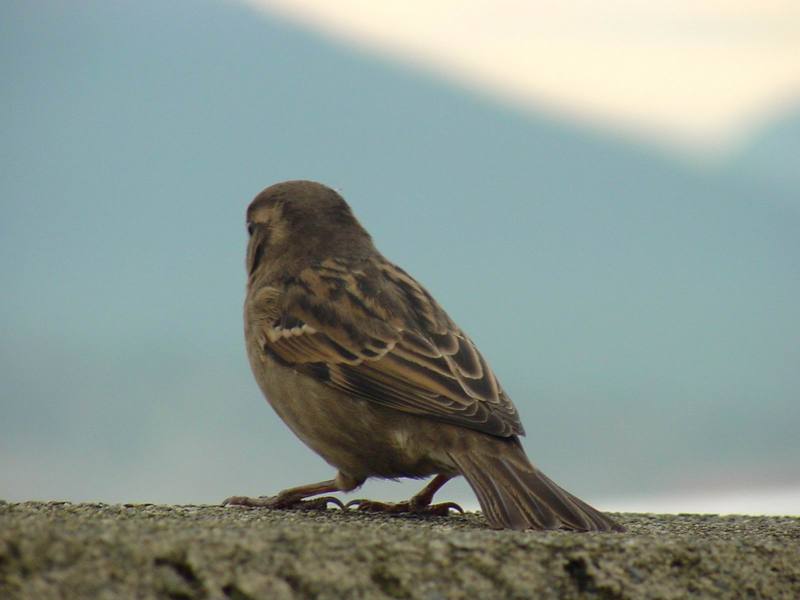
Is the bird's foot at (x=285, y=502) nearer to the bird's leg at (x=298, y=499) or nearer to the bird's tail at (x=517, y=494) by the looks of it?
the bird's leg at (x=298, y=499)

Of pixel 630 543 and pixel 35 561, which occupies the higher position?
pixel 630 543

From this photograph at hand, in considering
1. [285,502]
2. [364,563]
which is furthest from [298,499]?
[364,563]

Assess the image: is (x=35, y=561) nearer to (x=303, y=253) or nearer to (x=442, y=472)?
(x=442, y=472)

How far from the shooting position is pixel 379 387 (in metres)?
5.18

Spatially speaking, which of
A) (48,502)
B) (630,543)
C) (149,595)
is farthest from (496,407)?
(149,595)

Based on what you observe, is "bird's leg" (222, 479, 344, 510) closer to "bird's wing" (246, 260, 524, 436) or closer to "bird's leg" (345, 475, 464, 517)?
"bird's leg" (345, 475, 464, 517)

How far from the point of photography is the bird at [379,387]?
484cm

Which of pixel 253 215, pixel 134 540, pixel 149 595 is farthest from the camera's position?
pixel 253 215

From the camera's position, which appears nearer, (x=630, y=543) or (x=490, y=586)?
(x=490, y=586)

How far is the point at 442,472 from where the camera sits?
5.19m

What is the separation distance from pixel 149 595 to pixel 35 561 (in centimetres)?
33

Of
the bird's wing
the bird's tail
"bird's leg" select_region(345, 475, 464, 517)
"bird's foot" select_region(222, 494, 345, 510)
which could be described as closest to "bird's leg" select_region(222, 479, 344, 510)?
"bird's foot" select_region(222, 494, 345, 510)

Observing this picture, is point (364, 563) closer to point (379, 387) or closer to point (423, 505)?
point (379, 387)

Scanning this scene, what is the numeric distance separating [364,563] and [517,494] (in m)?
1.53
